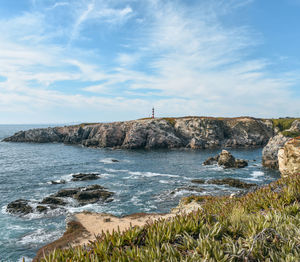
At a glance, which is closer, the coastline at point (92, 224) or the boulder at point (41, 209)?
the coastline at point (92, 224)

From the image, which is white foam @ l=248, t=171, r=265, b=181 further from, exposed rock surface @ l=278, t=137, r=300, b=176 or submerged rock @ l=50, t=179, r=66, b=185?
submerged rock @ l=50, t=179, r=66, b=185

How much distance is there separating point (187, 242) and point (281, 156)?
2844 cm

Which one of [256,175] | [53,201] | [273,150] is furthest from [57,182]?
[273,150]

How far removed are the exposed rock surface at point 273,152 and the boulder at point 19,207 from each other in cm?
4997

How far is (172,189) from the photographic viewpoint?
33.8m

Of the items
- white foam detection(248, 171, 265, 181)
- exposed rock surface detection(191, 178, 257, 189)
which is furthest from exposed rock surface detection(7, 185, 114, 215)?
white foam detection(248, 171, 265, 181)

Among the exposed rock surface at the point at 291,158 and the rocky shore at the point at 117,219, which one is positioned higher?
the exposed rock surface at the point at 291,158

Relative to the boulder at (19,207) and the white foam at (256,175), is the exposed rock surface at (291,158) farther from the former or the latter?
the boulder at (19,207)

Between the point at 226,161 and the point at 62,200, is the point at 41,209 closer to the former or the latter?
the point at 62,200

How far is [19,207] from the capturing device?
25938 mm

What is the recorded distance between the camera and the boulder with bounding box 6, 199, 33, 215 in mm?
25188

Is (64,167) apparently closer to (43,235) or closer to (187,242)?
(43,235)

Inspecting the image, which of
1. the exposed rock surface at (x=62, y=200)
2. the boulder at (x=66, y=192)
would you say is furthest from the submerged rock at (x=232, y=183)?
the boulder at (x=66, y=192)

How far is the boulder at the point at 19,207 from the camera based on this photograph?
25.2 m
